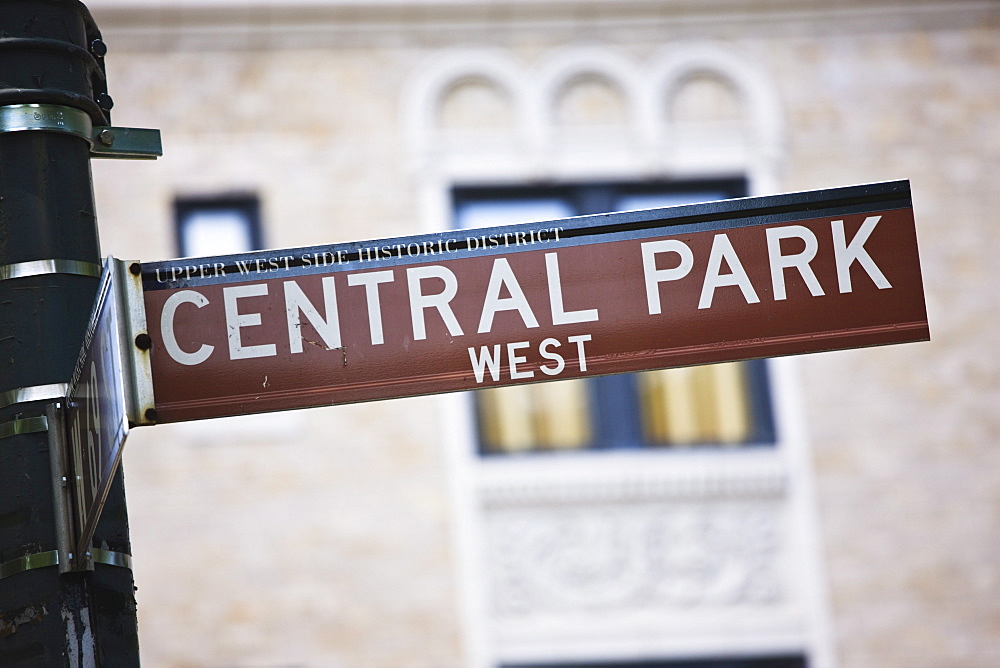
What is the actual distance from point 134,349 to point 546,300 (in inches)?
32.6

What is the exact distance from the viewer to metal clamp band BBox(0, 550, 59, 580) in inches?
104

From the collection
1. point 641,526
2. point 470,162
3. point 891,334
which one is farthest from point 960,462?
point 891,334

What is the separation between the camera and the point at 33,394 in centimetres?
274

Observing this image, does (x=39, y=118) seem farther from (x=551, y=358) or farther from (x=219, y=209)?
(x=219, y=209)

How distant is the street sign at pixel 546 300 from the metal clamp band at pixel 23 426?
29 cm

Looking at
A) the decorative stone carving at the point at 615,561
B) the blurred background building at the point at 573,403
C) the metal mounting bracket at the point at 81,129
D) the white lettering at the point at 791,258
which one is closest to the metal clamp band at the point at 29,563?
the metal mounting bracket at the point at 81,129

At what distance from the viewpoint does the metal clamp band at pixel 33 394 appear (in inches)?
107

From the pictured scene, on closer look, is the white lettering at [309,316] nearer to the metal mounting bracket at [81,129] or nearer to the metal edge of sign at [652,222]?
the metal edge of sign at [652,222]

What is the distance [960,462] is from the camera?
36.9 feet

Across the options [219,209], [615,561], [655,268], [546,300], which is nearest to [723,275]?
[655,268]

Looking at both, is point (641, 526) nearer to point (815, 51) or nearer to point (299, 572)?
point (299, 572)

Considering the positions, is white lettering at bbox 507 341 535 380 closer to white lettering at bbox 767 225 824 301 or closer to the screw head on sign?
white lettering at bbox 767 225 824 301

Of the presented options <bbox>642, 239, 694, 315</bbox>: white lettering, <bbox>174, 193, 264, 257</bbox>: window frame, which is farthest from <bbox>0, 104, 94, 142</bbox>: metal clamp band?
<bbox>174, 193, 264, 257</bbox>: window frame

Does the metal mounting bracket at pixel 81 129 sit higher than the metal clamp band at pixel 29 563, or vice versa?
the metal mounting bracket at pixel 81 129
